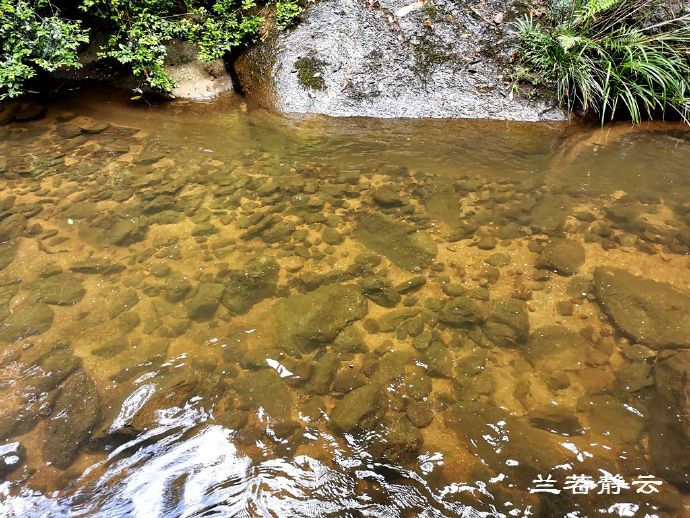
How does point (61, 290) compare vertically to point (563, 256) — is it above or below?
below

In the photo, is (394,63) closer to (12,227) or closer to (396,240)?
(396,240)

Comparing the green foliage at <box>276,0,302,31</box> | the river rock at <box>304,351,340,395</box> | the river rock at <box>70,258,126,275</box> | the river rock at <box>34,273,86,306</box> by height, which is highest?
the green foliage at <box>276,0,302,31</box>

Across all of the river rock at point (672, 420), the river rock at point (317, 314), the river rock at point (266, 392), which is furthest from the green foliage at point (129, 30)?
the river rock at point (672, 420)

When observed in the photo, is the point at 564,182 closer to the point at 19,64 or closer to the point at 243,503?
the point at 243,503

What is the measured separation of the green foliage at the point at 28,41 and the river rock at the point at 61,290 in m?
3.49

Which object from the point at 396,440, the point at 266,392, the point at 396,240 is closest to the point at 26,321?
the point at 266,392

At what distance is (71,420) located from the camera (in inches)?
96.5

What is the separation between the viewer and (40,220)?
4105 mm

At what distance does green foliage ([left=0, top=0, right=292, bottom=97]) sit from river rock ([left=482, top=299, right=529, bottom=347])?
5.45 metres

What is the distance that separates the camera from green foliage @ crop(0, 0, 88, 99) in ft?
17.5

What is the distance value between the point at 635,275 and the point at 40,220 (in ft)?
16.9

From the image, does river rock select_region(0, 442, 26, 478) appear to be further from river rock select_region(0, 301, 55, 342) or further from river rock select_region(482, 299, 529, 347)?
river rock select_region(482, 299, 529, 347)

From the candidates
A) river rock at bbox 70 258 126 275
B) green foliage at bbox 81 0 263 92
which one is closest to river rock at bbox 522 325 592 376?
river rock at bbox 70 258 126 275

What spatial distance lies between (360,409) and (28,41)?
6.19m
